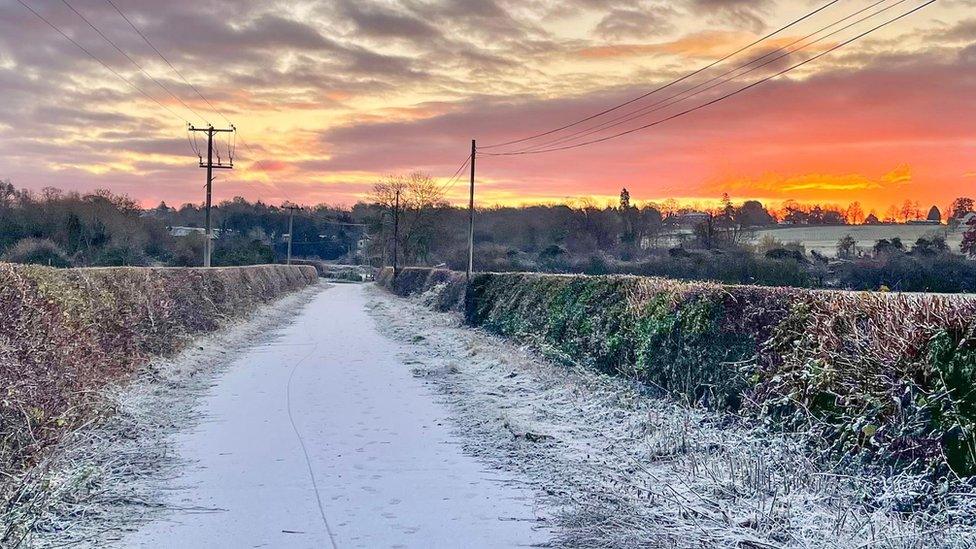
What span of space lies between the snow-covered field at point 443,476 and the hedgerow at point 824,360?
354 millimetres

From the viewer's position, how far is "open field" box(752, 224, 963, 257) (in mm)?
51406

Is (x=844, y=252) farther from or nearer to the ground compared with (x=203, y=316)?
farther from the ground

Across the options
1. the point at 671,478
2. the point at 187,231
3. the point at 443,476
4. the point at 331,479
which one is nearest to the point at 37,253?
the point at 331,479

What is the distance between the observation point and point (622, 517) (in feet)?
20.4

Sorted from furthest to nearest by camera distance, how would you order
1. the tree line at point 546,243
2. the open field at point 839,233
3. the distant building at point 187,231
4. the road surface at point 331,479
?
the distant building at point 187,231
the open field at point 839,233
the tree line at point 546,243
the road surface at point 331,479

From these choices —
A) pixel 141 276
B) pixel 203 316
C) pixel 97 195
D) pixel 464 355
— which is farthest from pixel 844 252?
pixel 97 195

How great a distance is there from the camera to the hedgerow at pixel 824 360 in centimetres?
614

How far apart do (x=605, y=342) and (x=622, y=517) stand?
26.9 feet

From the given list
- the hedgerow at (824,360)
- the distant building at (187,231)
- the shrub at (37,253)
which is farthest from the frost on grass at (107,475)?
the distant building at (187,231)

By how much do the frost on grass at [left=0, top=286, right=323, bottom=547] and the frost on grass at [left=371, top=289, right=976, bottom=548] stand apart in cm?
324

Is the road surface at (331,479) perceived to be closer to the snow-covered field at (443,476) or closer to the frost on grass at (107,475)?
the snow-covered field at (443,476)

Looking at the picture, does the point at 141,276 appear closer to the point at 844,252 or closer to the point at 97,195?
the point at 844,252

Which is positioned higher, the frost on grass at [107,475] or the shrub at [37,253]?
the shrub at [37,253]

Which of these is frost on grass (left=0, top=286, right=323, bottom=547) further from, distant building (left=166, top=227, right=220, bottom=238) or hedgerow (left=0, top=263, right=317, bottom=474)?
distant building (left=166, top=227, right=220, bottom=238)
